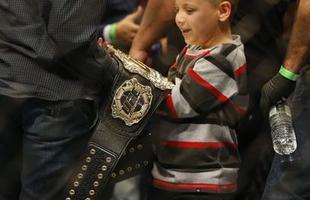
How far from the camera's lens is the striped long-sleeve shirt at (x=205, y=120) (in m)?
1.32

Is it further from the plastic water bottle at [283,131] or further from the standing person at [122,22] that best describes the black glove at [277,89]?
the standing person at [122,22]

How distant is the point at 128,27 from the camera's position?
169 centimetres

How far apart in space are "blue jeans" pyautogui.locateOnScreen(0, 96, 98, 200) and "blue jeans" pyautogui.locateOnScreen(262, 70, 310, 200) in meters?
0.40

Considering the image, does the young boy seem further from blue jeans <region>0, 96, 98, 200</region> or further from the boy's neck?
blue jeans <region>0, 96, 98, 200</region>

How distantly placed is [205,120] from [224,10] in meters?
0.23

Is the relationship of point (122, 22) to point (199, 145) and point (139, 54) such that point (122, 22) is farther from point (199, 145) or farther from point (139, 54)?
point (199, 145)

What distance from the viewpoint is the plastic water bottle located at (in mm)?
1282

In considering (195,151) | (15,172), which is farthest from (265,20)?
(15,172)

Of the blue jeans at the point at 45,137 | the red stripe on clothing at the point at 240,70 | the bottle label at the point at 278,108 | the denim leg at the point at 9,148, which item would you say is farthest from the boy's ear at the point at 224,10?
the denim leg at the point at 9,148

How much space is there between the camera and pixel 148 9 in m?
1.52

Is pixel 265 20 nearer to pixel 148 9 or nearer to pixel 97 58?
pixel 148 9

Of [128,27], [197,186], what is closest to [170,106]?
[197,186]

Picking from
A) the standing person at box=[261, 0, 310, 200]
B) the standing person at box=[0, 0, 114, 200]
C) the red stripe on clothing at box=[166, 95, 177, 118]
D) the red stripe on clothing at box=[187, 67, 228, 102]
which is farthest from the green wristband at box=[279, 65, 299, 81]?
the standing person at box=[0, 0, 114, 200]

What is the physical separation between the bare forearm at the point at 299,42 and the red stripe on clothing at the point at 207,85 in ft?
0.47
